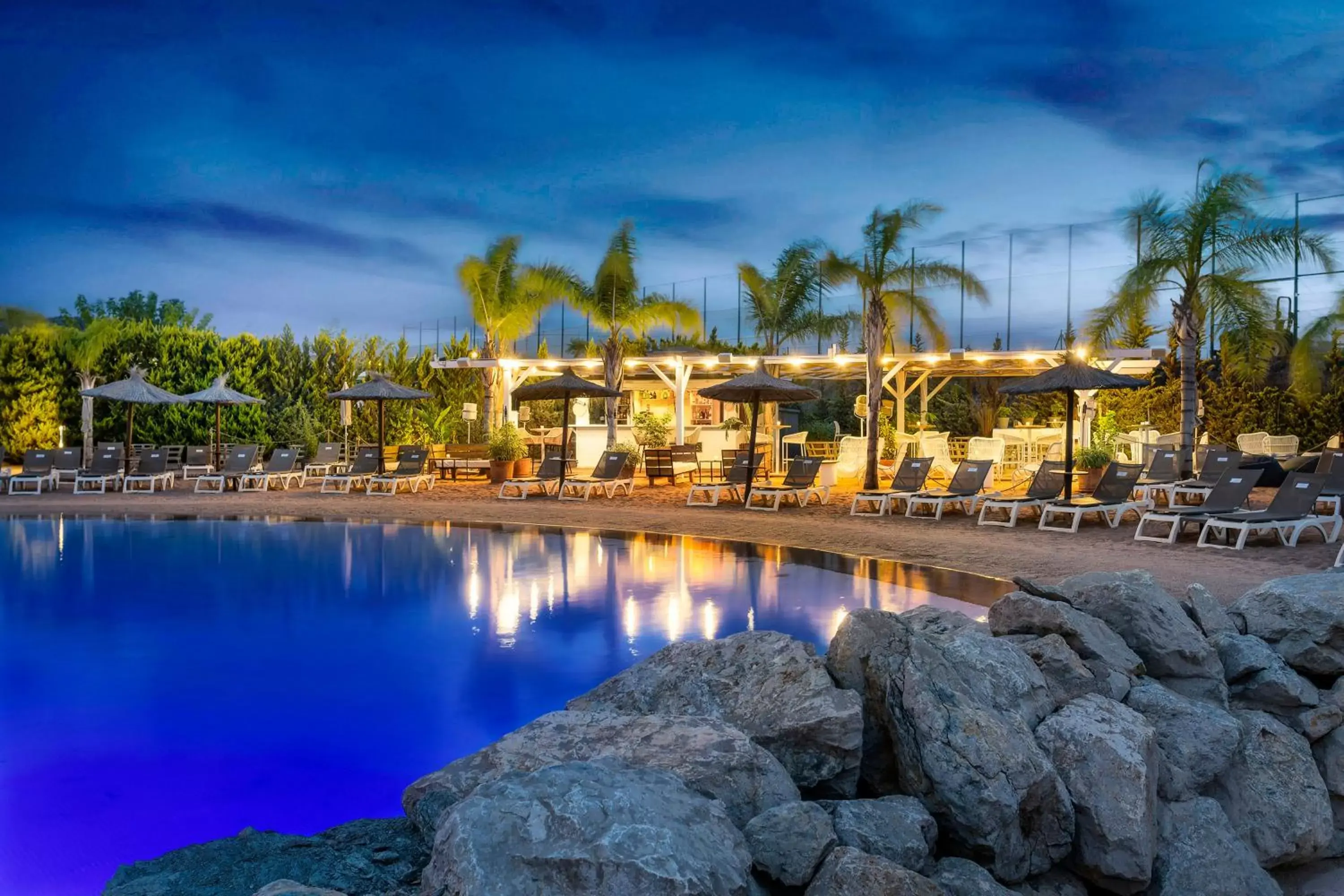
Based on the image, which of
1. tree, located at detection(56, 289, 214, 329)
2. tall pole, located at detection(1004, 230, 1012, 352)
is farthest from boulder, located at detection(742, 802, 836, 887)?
tree, located at detection(56, 289, 214, 329)

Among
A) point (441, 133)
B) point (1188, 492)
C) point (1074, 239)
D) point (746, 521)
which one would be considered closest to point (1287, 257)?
point (1188, 492)

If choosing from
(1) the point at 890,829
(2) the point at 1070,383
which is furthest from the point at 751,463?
(1) the point at 890,829

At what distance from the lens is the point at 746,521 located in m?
13.2

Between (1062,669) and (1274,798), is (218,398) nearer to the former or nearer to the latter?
(1062,669)

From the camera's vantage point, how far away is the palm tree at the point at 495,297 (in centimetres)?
2372

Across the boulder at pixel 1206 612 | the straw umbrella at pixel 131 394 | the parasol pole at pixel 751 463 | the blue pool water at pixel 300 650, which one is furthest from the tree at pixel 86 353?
the boulder at pixel 1206 612

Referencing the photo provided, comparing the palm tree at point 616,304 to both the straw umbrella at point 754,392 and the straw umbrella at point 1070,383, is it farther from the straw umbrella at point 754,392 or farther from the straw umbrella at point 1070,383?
the straw umbrella at point 1070,383

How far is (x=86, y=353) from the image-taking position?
21562 mm

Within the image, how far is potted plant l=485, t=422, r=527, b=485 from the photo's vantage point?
20.1m

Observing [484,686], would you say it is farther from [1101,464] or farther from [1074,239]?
[1074,239]

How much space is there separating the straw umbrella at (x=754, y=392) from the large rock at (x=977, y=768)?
11896 millimetres

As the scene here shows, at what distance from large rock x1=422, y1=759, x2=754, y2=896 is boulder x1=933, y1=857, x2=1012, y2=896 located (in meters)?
0.71

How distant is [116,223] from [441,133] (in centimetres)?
1646

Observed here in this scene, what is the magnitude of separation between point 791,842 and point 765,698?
0.95 metres
